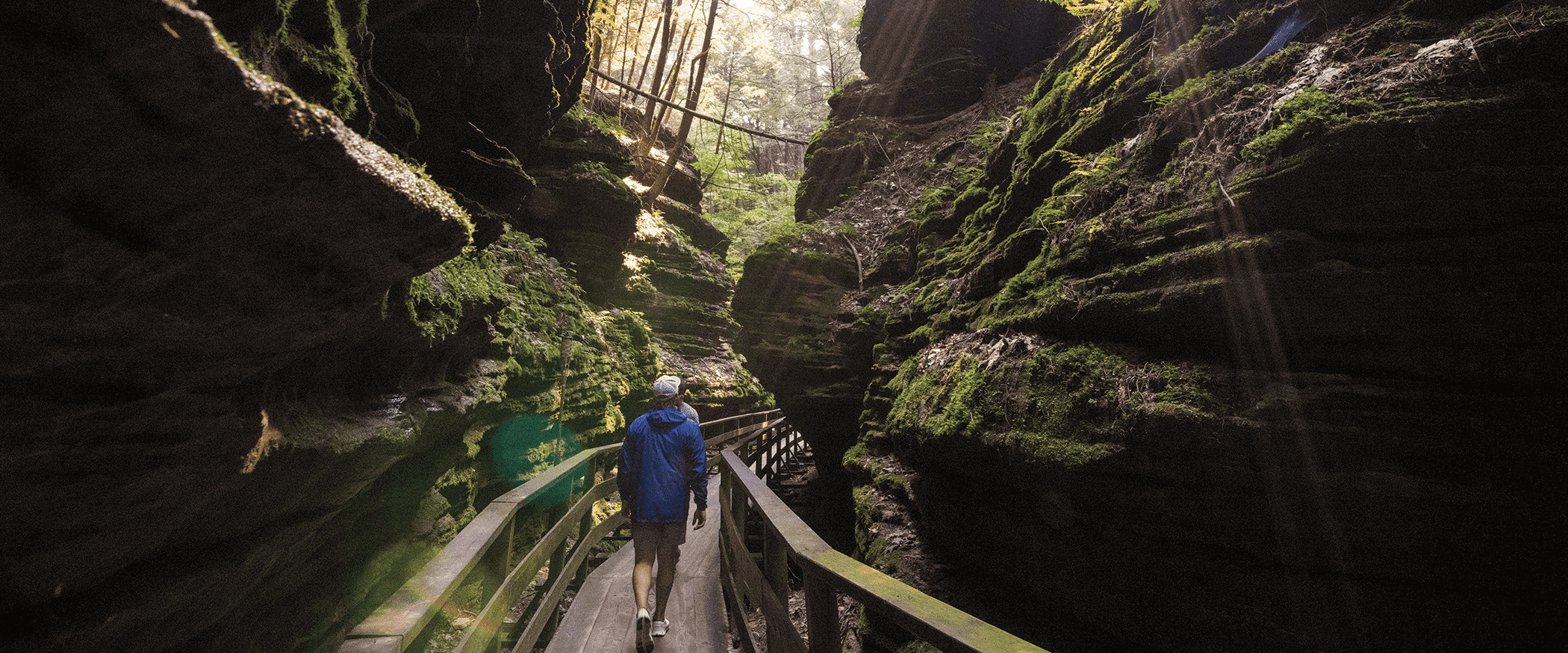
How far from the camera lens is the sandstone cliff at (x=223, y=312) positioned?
1574 millimetres

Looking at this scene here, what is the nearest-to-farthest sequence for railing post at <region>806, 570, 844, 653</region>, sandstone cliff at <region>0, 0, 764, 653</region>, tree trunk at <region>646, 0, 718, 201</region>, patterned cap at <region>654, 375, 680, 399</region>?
sandstone cliff at <region>0, 0, 764, 653</region> → railing post at <region>806, 570, 844, 653</region> → patterned cap at <region>654, 375, 680, 399</region> → tree trunk at <region>646, 0, 718, 201</region>

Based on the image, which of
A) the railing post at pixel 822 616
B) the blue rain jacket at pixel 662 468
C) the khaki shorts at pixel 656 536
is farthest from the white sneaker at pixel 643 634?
the railing post at pixel 822 616

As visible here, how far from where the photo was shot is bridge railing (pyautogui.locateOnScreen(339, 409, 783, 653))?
1993 mm

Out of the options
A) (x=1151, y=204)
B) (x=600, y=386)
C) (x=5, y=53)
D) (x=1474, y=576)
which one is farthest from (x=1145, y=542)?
(x=600, y=386)

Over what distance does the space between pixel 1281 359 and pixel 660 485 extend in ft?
13.5

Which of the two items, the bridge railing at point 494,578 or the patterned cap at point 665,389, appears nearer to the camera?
the bridge railing at point 494,578

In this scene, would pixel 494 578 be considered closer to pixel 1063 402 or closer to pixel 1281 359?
pixel 1063 402

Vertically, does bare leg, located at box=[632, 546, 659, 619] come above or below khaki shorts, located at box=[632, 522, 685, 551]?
below

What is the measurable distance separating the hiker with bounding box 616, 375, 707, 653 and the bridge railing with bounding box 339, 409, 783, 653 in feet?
2.08

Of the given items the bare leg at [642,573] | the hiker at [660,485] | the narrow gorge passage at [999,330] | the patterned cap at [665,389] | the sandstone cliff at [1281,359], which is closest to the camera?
the narrow gorge passage at [999,330]

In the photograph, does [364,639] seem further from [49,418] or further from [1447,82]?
[1447,82]

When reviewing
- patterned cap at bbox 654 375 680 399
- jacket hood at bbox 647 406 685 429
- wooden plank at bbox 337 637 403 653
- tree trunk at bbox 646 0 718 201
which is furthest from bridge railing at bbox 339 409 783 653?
tree trunk at bbox 646 0 718 201

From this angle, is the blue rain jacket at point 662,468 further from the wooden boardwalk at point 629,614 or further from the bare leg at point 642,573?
the wooden boardwalk at point 629,614

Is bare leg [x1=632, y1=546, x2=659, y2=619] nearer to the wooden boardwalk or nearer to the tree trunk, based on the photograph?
the wooden boardwalk
